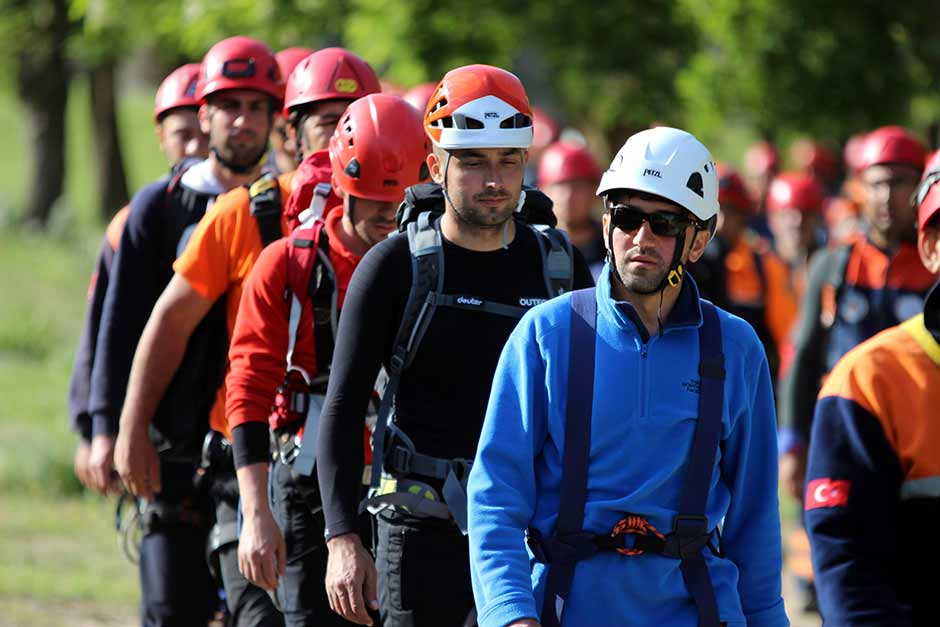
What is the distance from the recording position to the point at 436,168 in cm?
535

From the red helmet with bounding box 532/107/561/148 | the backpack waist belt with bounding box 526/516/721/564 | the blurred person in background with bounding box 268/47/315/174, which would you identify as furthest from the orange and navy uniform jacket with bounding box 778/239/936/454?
the red helmet with bounding box 532/107/561/148

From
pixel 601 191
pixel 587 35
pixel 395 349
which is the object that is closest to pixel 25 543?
pixel 587 35

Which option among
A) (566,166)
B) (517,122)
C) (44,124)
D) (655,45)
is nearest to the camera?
(517,122)

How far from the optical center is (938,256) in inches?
190

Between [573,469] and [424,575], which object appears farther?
[424,575]

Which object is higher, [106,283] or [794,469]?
[106,283]

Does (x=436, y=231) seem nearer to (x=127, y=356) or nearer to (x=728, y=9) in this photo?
(x=127, y=356)

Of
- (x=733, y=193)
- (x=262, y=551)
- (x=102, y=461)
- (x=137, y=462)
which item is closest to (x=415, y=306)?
(x=262, y=551)

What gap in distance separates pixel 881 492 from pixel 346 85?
301 cm

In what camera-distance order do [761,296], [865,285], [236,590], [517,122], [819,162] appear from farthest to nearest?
1. [819,162]
2. [761,296]
3. [865,285]
4. [236,590]
5. [517,122]

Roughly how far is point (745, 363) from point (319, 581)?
1.92 meters

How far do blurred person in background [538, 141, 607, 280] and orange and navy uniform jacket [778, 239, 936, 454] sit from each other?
1.13 metres

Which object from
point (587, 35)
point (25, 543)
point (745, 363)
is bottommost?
point (25, 543)

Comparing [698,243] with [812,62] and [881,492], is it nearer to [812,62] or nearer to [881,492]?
[881,492]
